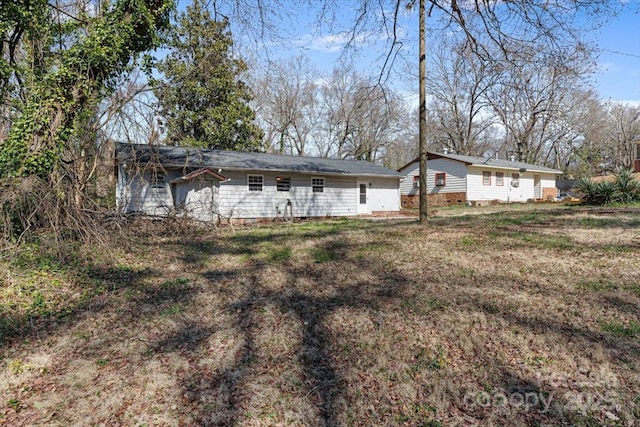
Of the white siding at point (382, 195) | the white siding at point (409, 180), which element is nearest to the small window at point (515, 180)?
the white siding at point (409, 180)

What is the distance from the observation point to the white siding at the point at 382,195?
18.9m

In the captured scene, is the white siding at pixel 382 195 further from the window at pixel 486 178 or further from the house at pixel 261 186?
the window at pixel 486 178

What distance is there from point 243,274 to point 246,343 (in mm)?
2273

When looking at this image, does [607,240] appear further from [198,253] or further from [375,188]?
[375,188]

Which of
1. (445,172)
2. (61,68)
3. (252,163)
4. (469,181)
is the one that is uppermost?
(61,68)

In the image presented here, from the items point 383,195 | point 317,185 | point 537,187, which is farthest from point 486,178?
point 317,185

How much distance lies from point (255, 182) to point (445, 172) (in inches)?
535

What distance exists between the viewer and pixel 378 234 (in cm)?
875

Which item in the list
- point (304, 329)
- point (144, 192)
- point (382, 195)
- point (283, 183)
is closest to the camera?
point (304, 329)

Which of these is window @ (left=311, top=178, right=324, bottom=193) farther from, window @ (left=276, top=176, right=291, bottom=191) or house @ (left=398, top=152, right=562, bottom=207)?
house @ (left=398, top=152, right=562, bottom=207)

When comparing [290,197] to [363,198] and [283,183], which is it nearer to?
[283,183]

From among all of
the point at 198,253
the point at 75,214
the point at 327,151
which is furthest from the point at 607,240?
the point at 327,151

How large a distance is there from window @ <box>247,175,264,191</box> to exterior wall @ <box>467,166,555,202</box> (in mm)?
13315

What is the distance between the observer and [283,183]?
642 inches
